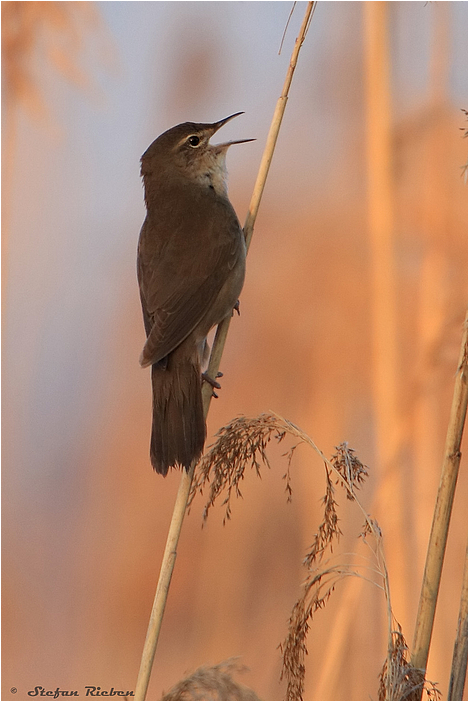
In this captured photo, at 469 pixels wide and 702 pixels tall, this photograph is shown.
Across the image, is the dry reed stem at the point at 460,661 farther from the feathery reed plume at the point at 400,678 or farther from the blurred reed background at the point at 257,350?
the blurred reed background at the point at 257,350

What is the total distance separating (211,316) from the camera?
245 cm

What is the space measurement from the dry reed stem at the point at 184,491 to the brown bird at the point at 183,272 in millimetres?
77

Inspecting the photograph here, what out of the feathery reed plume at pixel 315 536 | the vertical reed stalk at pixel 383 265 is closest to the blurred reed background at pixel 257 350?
the vertical reed stalk at pixel 383 265

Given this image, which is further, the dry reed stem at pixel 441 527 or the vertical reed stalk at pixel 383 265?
the vertical reed stalk at pixel 383 265

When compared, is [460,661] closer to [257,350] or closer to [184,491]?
[184,491]

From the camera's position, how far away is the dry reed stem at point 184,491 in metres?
1.60

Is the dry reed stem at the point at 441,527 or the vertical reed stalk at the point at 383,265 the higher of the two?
the vertical reed stalk at the point at 383,265

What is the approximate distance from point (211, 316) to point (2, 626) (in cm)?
141

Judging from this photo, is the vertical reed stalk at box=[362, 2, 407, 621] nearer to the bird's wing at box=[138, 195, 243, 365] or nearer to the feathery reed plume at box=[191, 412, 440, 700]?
the bird's wing at box=[138, 195, 243, 365]

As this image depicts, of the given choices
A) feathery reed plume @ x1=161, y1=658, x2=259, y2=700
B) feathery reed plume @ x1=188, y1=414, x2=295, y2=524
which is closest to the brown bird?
feathery reed plume @ x1=188, y1=414, x2=295, y2=524

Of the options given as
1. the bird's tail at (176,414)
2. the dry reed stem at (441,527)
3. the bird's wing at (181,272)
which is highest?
the bird's wing at (181,272)

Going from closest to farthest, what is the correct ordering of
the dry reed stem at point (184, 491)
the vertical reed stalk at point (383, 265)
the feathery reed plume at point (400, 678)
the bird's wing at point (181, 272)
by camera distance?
the feathery reed plume at point (400, 678) → the dry reed stem at point (184, 491) → the bird's wing at point (181, 272) → the vertical reed stalk at point (383, 265)

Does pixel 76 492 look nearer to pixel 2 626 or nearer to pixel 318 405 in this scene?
pixel 2 626

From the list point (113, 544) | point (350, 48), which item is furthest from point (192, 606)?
point (350, 48)
